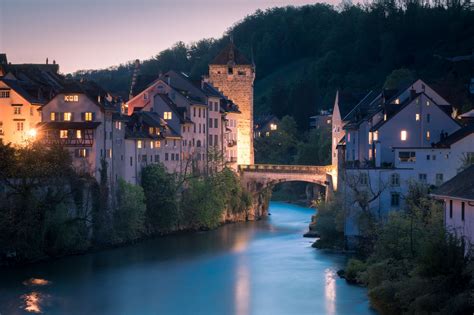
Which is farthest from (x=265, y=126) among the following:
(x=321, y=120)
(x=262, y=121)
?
(x=321, y=120)

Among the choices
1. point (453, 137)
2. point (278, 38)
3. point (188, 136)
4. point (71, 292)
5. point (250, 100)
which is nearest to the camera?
point (71, 292)

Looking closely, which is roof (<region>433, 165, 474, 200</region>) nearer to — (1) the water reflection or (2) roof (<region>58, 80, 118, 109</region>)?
(1) the water reflection

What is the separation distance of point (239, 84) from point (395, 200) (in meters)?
45.7

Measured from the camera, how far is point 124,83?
173875mm

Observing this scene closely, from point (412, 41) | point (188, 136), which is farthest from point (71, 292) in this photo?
point (412, 41)

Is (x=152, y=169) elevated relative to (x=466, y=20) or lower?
lower

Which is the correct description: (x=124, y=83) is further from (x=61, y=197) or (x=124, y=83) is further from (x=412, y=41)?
(x=61, y=197)

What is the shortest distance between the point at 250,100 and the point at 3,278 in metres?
54.0

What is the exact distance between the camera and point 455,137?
6234 cm

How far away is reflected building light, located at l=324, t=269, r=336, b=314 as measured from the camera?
48.6 meters

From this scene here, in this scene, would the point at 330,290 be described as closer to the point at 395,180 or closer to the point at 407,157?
the point at 395,180

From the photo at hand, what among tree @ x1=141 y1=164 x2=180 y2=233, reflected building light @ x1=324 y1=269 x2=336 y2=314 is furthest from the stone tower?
reflected building light @ x1=324 y1=269 x2=336 y2=314

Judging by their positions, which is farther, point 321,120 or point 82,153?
point 321,120

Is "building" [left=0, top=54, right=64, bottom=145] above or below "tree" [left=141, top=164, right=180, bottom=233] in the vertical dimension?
above
